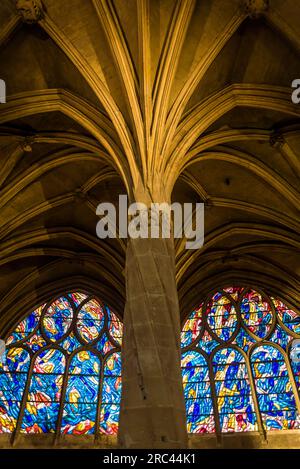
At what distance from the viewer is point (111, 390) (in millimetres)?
13852

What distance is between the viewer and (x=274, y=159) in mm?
12469

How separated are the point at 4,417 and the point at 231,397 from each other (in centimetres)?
651

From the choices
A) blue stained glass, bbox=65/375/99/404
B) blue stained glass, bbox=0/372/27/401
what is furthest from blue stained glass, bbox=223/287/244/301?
blue stained glass, bbox=0/372/27/401

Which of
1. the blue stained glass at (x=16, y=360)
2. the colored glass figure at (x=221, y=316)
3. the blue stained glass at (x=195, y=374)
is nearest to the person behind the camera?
the blue stained glass at (x=195, y=374)

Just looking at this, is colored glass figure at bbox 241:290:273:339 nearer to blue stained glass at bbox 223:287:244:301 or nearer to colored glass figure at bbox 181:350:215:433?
blue stained glass at bbox 223:287:244:301

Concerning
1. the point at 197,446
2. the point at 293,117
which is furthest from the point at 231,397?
the point at 293,117

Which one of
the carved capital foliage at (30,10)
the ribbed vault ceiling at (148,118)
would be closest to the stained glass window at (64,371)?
the ribbed vault ceiling at (148,118)

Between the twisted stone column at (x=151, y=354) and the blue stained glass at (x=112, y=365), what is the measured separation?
8.13m

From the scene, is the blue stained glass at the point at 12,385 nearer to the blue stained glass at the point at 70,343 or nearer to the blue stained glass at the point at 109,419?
the blue stained glass at the point at 70,343

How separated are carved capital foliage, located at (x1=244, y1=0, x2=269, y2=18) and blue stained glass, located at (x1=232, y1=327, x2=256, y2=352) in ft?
30.1

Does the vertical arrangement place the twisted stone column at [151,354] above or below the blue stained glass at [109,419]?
below

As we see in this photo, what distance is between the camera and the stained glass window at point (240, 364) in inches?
513

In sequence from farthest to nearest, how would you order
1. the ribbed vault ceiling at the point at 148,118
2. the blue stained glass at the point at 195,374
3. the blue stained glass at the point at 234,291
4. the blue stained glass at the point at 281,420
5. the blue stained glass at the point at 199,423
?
1. the blue stained glass at the point at 234,291
2. the blue stained glass at the point at 195,374
3. the blue stained glass at the point at 199,423
4. the blue stained glass at the point at 281,420
5. the ribbed vault ceiling at the point at 148,118

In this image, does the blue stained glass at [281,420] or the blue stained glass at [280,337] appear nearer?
the blue stained glass at [281,420]
